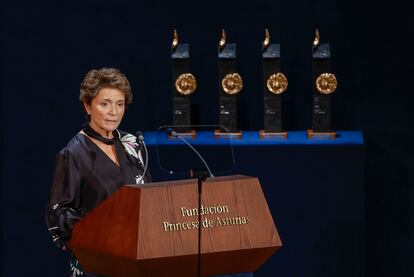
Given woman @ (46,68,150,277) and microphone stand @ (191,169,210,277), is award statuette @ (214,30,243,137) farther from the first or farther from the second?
microphone stand @ (191,169,210,277)

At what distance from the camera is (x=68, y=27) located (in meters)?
5.98

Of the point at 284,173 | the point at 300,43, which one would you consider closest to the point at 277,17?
the point at 300,43

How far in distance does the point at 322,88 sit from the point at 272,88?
0.29 m

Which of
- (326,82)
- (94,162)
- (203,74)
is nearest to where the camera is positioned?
(94,162)

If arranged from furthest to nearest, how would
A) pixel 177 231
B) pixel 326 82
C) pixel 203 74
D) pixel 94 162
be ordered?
pixel 203 74 → pixel 326 82 → pixel 94 162 → pixel 177 231

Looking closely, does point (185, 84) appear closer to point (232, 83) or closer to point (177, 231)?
point (232, 83)

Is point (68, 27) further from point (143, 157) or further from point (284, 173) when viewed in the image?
point (143, 157)

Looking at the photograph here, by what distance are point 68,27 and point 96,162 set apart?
2.23m

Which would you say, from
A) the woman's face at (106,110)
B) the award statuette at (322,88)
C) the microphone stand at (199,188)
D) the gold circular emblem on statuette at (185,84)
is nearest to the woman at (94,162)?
the woman's face at (106,110)

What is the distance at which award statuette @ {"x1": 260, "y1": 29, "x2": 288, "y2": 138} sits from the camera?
557 cm

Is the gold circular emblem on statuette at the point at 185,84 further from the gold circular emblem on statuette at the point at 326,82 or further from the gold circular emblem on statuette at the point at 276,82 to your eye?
the gold circular emblem on statuette at the point at 326,82

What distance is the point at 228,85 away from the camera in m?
5.59

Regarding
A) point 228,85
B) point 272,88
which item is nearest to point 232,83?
point 228,85

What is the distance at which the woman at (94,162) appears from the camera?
3.80 metres
